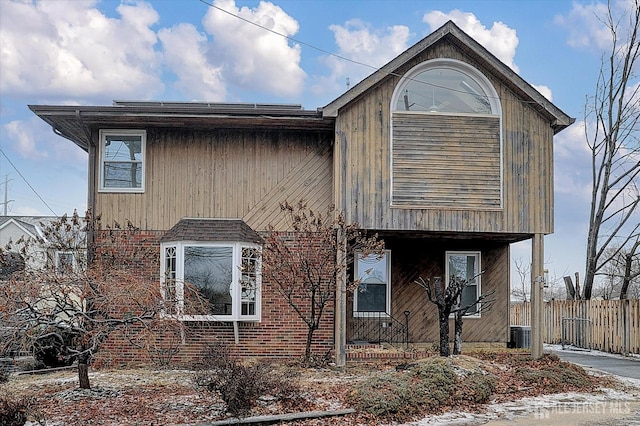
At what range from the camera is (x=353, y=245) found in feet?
46.4

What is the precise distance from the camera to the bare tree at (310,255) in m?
13.5

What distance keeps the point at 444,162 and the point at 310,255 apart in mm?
3574

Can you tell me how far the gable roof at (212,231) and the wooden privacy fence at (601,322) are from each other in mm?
11062

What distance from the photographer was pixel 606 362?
16.5m

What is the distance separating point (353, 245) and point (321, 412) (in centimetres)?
549

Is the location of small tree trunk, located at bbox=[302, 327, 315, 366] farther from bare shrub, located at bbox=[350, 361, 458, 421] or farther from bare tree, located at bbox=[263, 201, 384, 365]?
bare shrub, located at bbox=[350, 361, 458, 421]

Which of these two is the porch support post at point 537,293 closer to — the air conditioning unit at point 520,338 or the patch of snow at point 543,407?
the air conditioning unit at point 520,338

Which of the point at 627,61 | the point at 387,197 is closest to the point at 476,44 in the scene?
the point at 387,197

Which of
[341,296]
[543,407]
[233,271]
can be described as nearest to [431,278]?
[341,296]

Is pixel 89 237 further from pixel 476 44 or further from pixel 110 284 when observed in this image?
pixel 476 44

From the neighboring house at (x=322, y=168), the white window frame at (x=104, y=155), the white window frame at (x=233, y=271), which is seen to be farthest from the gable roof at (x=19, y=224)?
the white window frame at (x=233, y=271)

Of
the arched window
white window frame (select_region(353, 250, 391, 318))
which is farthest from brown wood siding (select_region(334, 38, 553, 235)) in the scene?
white window frame (select_region(353, 250, 391, 318))

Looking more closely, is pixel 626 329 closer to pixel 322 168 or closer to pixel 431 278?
pixel 431 278

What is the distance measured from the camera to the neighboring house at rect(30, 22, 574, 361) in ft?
45.3
